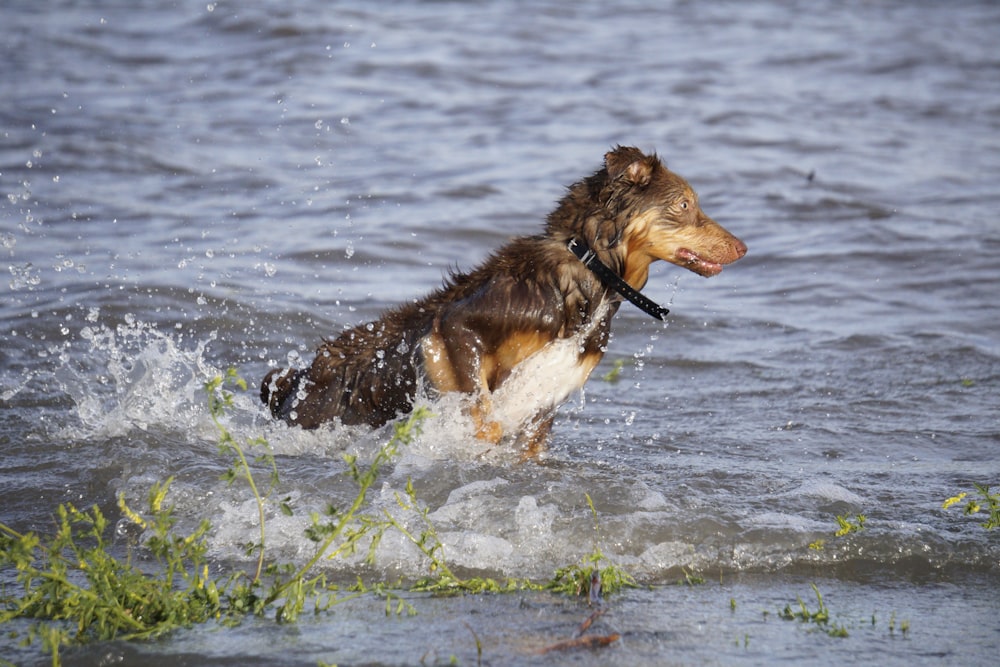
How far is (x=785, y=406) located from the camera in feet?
25.8

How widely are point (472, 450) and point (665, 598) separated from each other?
6.39 feet

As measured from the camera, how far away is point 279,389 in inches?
275

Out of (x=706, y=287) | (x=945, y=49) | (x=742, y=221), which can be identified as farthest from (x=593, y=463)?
(x=945, y=49)

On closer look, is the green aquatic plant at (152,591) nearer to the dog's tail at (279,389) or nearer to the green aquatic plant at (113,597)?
the green aquatic plant at (113,597)

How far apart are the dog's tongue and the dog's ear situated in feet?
1.44

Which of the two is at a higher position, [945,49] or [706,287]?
[945,49]

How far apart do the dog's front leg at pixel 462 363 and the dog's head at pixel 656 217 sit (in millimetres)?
921

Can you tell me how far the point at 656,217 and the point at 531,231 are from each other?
5.82 meters

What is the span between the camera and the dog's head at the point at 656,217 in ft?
20.4

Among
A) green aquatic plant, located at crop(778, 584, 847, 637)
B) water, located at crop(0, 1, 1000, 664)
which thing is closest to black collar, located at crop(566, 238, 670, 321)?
water, located at crop(0, 1, 1000, 664)

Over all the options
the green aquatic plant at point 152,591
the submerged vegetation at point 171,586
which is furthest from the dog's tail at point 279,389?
the green aquatic plant at point 152,591

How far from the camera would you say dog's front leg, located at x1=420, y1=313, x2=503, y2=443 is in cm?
626

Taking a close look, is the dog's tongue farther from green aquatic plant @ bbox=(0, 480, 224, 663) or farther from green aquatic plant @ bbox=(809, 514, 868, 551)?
green aquatic plant @ bbox=(0, 480, 224, 663)

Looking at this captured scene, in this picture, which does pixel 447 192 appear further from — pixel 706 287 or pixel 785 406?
pixel 785 406
